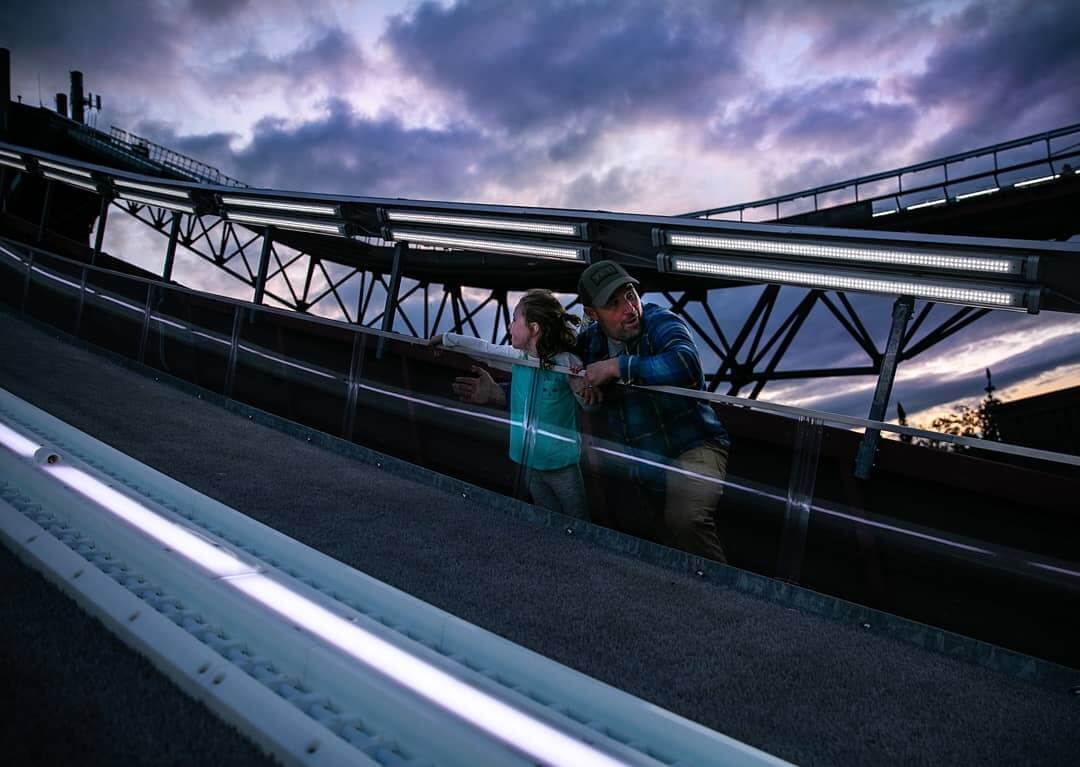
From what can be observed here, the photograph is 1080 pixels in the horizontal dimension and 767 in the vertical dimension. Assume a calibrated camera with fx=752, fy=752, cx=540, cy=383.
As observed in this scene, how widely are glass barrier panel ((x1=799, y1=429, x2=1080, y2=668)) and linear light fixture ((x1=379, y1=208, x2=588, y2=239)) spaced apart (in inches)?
193

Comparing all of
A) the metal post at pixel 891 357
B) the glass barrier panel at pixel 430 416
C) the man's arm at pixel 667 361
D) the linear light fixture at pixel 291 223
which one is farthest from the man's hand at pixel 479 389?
the linear light fixture at pixel 291 223

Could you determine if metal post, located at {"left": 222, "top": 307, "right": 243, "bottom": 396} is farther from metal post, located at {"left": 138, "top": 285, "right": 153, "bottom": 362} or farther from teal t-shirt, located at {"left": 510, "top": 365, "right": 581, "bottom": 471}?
teal t-shirt, located at {"left": 510, "top": 365, "right": 581, "bottom": 471}

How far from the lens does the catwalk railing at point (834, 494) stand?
3768 millimetres

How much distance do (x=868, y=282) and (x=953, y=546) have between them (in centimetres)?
370

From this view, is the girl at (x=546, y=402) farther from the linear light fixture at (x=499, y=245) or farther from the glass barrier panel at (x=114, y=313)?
the glass barrier panel at (x=114, y=313)

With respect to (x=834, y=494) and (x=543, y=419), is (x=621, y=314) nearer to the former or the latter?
(x=543, y=419)

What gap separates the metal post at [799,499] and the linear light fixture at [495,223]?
192 inches

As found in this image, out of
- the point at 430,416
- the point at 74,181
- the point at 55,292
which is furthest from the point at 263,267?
the point at 430,416

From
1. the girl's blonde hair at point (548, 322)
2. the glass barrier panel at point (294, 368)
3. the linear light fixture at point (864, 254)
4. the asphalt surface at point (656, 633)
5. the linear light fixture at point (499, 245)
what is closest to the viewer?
the asphalt surface at point (656, 633)

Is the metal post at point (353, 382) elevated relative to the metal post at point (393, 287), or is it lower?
lower

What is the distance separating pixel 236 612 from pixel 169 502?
174 cm

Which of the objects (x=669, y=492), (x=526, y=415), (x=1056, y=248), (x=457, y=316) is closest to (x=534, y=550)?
(x=669, y=492)

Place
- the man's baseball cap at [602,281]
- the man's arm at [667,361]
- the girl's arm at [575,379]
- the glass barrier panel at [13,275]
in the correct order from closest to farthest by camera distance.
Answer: the man's baseball cap at [602,281]
the man's arm at [667,361]
the girl's arm at [575,379]
the glass barrier panel at [13,275]

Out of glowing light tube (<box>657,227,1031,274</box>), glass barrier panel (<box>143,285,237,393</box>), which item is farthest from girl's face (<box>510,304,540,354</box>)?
glass barrier panel (<box>143,285,237,393</box>)
